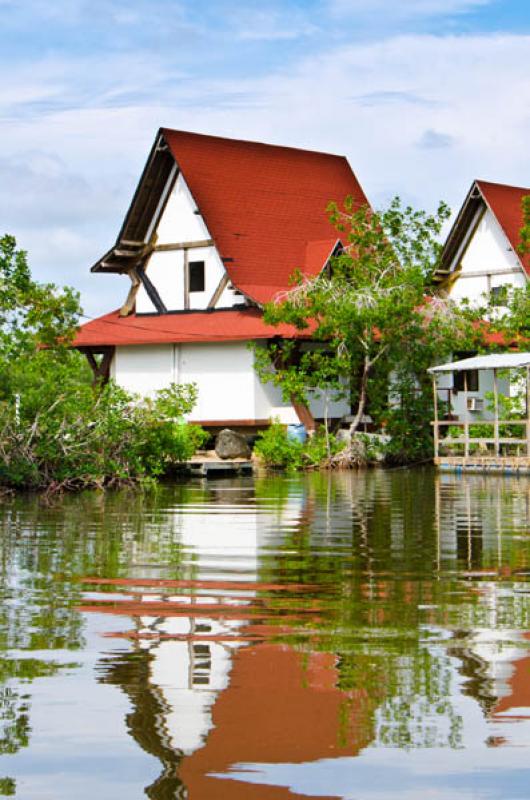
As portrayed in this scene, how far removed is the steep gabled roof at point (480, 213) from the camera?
188 feet

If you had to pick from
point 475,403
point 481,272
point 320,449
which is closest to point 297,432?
point 320,449

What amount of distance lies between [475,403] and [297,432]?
10159 millimetres

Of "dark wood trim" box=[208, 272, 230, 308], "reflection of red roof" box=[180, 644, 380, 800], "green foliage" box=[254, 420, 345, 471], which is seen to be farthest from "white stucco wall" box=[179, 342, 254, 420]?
"reflection of red roof" box=[180, 644, 380, 800]

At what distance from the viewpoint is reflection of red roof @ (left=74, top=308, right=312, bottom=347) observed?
47.1 metres

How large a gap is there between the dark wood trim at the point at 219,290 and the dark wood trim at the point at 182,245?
1327 millimetres

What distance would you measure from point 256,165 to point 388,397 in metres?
10.4

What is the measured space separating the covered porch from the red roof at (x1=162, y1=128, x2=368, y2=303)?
21.6 feet

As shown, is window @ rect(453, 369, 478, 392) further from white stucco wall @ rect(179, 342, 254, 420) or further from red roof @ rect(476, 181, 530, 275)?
white stucco wall @ rect(179, 342, 254, 420)

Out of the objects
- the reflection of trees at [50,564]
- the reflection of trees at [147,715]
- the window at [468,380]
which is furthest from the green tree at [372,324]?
the reflection of trees at [147,715]

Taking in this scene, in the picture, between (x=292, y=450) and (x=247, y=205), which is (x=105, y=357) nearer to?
(x=247, y=205)

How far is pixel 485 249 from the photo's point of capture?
58531 mm

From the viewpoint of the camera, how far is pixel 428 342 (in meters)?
47.0

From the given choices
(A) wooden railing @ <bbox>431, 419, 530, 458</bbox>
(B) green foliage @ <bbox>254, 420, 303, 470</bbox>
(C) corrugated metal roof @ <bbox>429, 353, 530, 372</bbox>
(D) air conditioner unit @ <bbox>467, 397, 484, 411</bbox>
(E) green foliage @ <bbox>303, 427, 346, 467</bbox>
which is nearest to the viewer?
(A) wooden railing @ <bbox>431, 419, 530, 458</bbox>

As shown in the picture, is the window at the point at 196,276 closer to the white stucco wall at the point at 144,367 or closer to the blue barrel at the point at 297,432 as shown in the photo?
the white stucco wall at the point at 144,367
